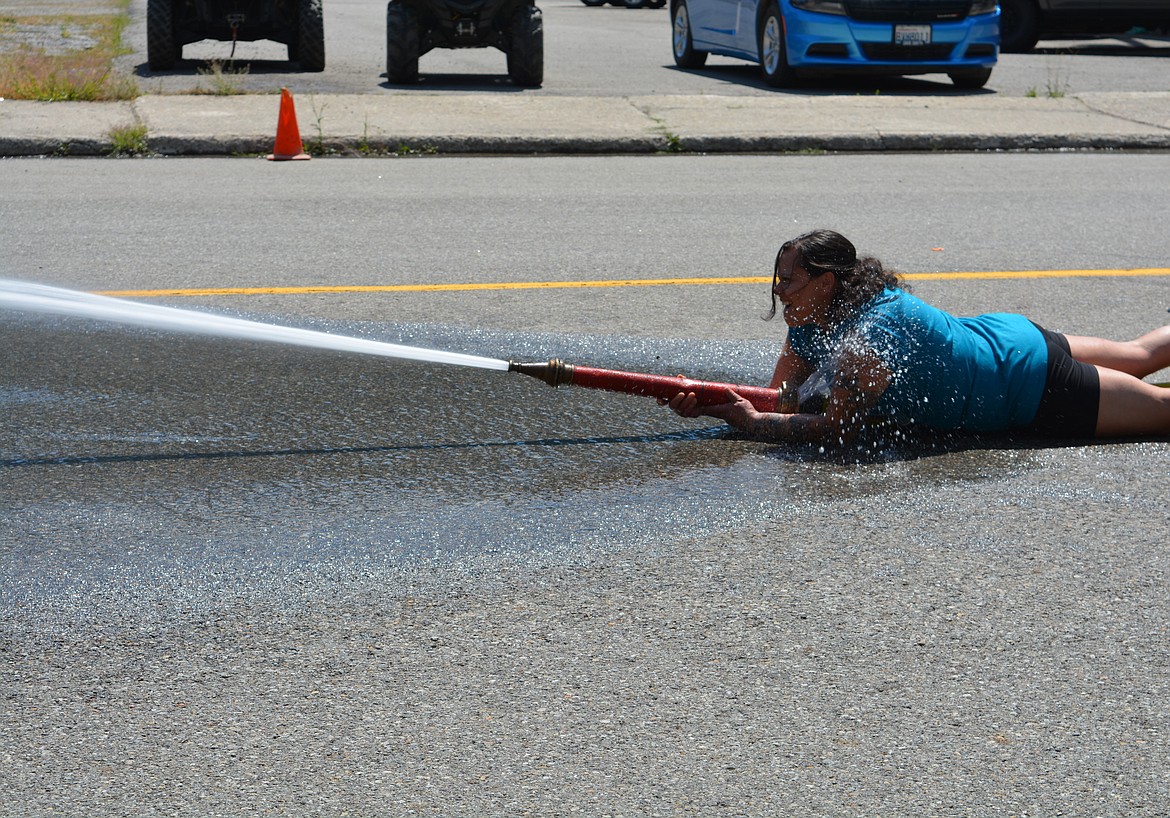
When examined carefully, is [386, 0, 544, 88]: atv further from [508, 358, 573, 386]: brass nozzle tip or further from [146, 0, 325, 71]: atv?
[508, 358, 573, 386]: brass nozzle tip

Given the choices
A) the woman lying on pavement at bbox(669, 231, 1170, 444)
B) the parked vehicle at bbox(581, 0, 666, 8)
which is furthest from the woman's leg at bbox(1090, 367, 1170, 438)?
the parked vehicle at bbox(581, 0, 666, 8)

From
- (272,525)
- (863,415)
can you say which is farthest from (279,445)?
(863,415)

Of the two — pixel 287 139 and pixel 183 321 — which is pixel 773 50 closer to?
pixel 287 139

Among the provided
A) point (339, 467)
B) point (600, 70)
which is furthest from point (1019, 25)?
point (339, 467)

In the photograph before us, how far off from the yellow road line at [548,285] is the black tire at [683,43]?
10.2 metres

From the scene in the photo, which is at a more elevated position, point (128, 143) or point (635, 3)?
point (635, 3)

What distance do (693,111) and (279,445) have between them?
8.76 meters

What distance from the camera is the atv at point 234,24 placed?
49.5 feet

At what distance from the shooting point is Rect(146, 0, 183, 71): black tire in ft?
49.3

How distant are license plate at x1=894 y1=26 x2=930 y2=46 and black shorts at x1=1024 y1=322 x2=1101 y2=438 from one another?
32.6 feet

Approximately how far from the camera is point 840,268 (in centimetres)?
460

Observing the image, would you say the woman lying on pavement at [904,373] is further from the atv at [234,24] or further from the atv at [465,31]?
the atv at [234,24]

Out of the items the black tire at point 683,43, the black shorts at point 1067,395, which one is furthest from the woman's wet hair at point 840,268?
the black tire at point 683,43

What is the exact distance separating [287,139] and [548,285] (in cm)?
448
